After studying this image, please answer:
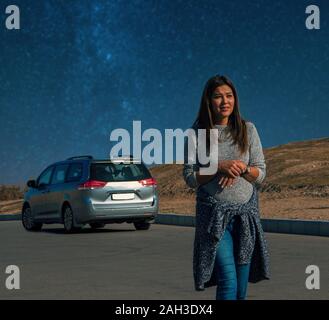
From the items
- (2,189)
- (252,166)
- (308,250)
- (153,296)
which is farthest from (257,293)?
(2,189)

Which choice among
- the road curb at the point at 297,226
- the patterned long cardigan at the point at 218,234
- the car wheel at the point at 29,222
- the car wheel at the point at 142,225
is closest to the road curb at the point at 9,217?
the car wheel at the point at 29,222

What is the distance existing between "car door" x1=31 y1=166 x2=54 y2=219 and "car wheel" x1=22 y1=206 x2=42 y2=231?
346 mm

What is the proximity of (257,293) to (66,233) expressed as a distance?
38.6 feet

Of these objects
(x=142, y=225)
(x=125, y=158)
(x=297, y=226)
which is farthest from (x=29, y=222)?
(x=297, y=226)

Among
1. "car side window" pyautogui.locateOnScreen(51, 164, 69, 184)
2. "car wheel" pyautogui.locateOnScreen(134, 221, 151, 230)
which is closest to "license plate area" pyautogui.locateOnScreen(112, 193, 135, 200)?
"car wheel" pyautogui.locateOnScreen(134, 221, 151, 230)

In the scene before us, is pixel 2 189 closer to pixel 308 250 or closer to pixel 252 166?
pixel 308 250

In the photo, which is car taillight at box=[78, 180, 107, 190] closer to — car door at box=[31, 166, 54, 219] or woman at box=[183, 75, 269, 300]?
car door at box=[31, 166, 54, 219]

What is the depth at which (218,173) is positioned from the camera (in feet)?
18.2

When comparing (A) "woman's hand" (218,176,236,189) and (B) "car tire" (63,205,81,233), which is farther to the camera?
(B) "car tire" (63,205,81,233)

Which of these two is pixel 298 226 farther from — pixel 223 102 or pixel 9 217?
pixel 9 217

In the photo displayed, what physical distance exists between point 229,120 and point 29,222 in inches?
684

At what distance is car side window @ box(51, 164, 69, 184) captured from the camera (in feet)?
69.2

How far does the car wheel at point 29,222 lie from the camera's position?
22328mm

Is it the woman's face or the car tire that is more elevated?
the woman's face
